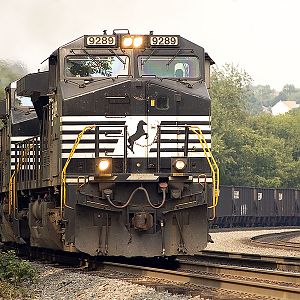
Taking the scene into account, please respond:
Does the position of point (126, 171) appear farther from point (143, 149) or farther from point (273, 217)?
point (273, 217)

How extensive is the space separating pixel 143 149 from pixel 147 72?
1.33m

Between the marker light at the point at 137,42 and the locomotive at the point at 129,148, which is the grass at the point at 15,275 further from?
the marker light at the point at 137,42

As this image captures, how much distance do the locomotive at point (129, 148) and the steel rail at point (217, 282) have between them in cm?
55

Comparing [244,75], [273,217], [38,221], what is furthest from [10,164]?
[244,75]

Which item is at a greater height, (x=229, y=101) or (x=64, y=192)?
(x=229, y=101)

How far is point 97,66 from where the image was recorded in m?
13.6

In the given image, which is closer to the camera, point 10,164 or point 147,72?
point 147,72

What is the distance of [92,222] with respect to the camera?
12766 millimetres

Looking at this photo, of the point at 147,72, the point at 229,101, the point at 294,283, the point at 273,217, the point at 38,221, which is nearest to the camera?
the point at 294,283

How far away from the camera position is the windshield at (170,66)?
13.7 m

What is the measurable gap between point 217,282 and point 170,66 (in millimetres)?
4240

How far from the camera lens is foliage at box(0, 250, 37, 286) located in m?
11.2

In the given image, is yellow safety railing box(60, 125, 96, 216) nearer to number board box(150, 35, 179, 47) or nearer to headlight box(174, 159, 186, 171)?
headlight box(174, 159, 186, 171)

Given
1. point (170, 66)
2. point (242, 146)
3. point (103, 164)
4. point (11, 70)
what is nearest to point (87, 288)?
point (103, 164)
